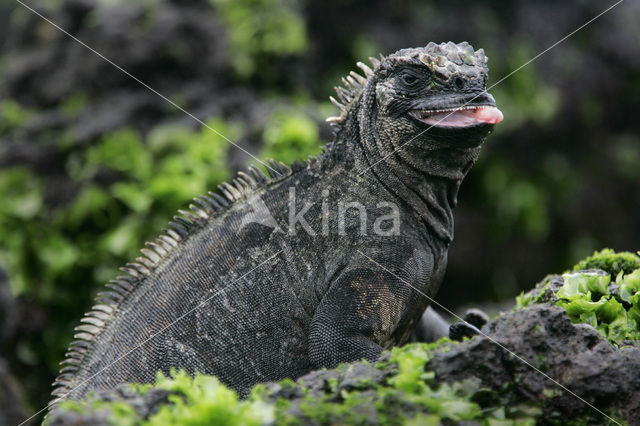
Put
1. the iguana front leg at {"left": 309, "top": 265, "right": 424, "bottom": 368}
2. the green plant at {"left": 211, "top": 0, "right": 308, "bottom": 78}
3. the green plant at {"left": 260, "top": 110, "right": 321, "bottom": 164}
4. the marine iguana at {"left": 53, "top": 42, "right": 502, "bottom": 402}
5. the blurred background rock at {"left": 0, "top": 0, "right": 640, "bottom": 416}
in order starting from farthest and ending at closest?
1. the green plant at {"left": 211, "top": 0, "right": 308, "bottom": 78}
2. the blurred background rock at {"left": 0, "top": 0, "right": 640, "bottom": 416}
3. the green plant at {"left": 260, "top": 110, "right": 321, "bottom": 164}
4. the marine iguana at {"left": 53, "top": 42, "right": 502, "bottom": 402}
5. the iguana front leg at {"left": 309, "top": 265, "right": 424, "bottom": 368}

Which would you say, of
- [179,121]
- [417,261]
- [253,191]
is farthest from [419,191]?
[179,121]

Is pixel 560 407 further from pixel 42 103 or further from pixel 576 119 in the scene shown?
pixel 576 119

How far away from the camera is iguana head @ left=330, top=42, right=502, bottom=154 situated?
3.68 meters

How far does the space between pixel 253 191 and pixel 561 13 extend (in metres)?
10.2

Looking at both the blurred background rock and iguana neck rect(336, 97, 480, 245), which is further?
the blurred background rock

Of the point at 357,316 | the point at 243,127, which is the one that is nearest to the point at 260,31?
the point at 243,127

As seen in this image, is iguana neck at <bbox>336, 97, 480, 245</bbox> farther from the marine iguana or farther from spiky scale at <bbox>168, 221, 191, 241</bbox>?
spiky scale at <bbox>168, 221, 191, 241</bbox>

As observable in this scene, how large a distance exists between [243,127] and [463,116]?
5114 millimetres

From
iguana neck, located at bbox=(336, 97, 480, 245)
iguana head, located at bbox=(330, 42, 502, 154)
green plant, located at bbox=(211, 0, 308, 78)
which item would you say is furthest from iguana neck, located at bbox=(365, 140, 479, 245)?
green plant, located at bbox=(211, 0, 308, 78)

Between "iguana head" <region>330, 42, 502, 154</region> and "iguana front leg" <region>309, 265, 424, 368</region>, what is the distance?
2.68 ft

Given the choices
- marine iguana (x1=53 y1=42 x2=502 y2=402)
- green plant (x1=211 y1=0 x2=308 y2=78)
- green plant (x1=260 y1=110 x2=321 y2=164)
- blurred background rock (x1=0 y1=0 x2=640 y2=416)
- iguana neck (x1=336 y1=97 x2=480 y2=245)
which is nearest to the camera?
marine iguana (x1=53 y1=42 x2=502 y2=402)

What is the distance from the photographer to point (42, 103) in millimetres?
9477

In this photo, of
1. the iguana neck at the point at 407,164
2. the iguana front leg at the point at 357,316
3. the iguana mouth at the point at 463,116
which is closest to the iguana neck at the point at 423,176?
the iguana neck at the point at 407,164

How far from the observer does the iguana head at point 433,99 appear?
12.1 ft
